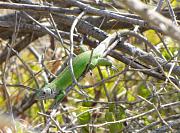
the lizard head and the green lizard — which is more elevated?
the green lizard

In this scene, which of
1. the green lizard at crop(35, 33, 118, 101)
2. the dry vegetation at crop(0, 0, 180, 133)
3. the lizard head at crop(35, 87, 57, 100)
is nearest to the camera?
the dry vegetation at crop(0, 0, 180, 133)

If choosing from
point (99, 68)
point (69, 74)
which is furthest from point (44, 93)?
point (99, 68)

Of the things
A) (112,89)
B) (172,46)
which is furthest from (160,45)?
(112,89)

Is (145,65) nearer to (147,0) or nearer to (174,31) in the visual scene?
(147,0)

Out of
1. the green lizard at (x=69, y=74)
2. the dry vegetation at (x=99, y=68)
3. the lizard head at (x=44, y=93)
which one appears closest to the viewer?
the dry vegetation at (x=99, y=68)

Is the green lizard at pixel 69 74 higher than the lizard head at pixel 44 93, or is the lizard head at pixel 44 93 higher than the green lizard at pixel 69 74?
the green lizard at pixel 69 74

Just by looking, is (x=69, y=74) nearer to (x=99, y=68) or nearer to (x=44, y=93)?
(x=44, y=93)

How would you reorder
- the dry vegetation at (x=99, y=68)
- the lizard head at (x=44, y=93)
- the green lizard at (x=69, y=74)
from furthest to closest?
1. the lizard head at (x=44, y=93)
2. the green lizard at (x=69, y=74)
3. the dry vegetation at (x=99, y=68)

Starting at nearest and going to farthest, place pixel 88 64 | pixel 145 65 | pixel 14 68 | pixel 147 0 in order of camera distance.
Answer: pixel 88 64 < pixel 145 65 < pixel 147 0 < pixel 14 68

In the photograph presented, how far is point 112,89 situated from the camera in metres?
3.77

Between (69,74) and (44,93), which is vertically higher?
(69,74)

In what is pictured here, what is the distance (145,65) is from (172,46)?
53cm

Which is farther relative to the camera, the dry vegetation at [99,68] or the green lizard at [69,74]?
the green lizard at [69,74]

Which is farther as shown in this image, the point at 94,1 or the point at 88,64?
the point at 94,1
